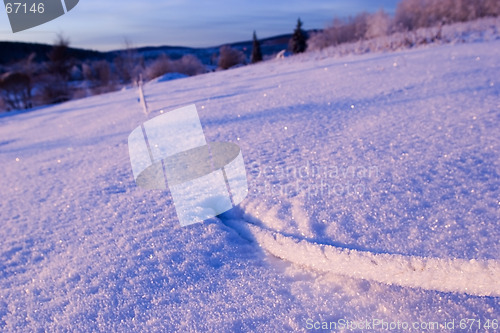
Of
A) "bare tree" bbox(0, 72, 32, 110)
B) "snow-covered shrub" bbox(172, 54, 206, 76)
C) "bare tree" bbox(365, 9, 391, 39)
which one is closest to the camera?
"bare tree" bbox(365, 9, 391, 39)

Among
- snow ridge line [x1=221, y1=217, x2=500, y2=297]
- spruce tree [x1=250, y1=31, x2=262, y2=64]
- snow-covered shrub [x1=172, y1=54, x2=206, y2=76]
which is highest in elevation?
spruce tree [x1=250, y1=31, x2=262, y2=64]

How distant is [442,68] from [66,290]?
531cm

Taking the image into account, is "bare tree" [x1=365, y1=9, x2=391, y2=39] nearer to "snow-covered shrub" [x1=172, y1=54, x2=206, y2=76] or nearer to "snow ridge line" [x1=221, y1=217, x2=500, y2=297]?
"snow-covered shrub" [x1=172, y1=54, x2=206, y2=76]

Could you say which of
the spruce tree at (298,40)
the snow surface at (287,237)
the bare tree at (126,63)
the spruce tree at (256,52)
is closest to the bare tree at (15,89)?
the bare tree at (126,63)

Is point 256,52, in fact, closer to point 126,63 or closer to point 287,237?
point 126,63

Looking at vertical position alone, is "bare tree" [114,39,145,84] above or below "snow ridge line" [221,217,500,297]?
above

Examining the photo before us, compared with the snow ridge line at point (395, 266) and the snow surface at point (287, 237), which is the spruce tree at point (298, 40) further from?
the snow ridge line at point (395, 266)

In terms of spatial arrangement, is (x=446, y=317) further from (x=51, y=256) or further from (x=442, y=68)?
(x=442, y=68)

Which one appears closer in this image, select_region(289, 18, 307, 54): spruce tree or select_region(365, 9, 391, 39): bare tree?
select_region(365, 9, 391, 39): bare tree

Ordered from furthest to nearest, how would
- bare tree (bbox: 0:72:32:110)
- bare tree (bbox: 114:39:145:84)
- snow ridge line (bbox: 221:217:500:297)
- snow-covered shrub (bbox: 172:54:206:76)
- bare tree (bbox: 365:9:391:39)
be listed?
bare tree (bbox: 114:39:145:84) → bare tree (bbox: 0:72:32:110) → snow-covered shrub (bbox: 172:54:206:76) → bare tree (bbox: 365:9:391:39) → snow ridge line (bbox: 221:217:500:297)

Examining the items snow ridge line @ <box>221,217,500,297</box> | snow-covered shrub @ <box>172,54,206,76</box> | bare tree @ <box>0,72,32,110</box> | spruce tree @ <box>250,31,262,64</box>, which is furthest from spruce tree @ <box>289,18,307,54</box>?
snow ridge line @ <box>221,217,500,297</box>

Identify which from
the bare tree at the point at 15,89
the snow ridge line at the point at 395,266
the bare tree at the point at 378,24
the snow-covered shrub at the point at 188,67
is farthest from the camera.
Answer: the bare tree at the point at 15,89

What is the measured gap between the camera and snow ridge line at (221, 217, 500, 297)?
118 cm

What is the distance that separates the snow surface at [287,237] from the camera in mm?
1212
